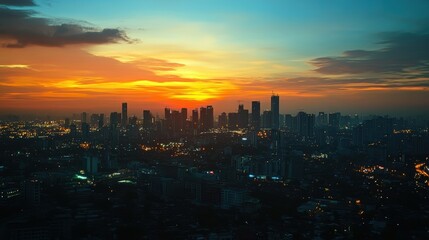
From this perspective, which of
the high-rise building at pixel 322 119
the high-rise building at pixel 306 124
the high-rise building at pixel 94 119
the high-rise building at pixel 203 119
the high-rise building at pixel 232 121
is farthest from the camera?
the high-rise building at pixel 322 119

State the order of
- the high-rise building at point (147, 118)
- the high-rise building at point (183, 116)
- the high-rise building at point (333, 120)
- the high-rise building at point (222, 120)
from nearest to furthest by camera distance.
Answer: the high-rise building at point (183, 116), the high-rise building at point (147, 118), the high-rise building at point (222, 120), the high-rise building at point (333, 120)

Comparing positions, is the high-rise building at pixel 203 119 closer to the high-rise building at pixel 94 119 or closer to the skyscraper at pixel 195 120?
the skyscraper at pixel 195 120

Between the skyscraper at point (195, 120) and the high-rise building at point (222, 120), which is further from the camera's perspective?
the high-rise building at point (222, 120)

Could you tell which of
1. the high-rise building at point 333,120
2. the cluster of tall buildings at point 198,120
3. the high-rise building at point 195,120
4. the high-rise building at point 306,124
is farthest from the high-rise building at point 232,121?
the high-rise building at point 333,120

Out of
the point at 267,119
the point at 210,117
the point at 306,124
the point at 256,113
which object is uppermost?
the point at 256,113

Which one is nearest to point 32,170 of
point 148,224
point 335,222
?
point 148,224

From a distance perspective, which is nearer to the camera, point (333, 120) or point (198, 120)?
point (198, 120)

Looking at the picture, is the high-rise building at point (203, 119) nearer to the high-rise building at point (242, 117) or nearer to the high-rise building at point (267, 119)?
the high-rise building at point (242, 117)

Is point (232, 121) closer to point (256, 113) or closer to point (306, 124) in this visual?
point (256, 113)

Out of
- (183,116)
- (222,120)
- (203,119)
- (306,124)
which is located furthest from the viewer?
Answer: (222,120)

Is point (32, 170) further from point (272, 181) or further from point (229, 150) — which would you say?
point (229, 150)

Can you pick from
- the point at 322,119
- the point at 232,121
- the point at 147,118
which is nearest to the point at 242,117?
the point at 232,121
